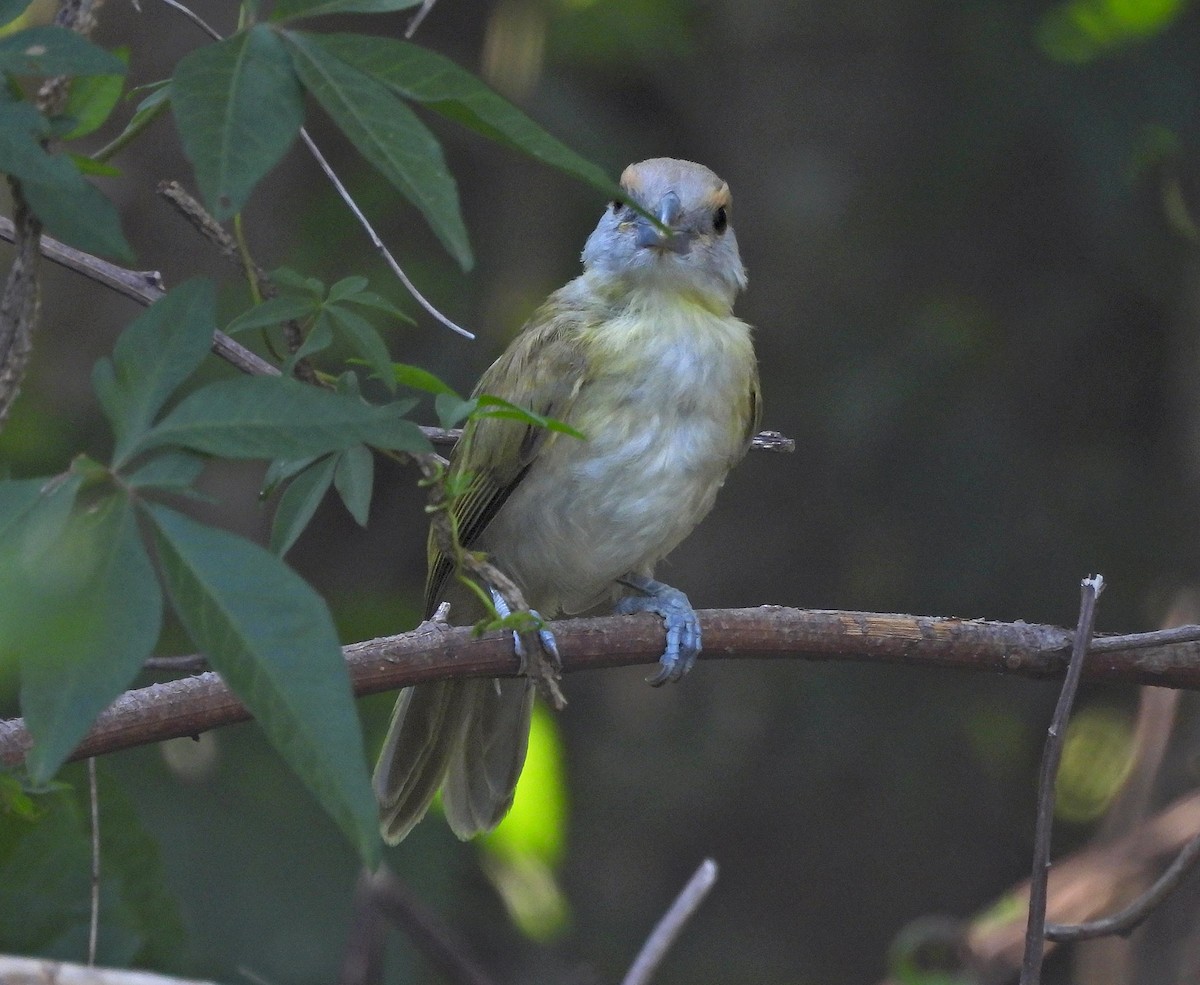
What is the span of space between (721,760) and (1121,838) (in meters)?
1.53

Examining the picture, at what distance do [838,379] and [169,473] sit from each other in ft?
11.8

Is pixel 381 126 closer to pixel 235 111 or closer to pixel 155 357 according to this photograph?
pixel 235 111

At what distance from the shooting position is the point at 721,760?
16.2 feet

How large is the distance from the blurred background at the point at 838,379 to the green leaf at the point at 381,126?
8.65 feet

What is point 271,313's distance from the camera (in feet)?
5.54

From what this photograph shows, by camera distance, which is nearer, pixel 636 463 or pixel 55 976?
pixel 55 976

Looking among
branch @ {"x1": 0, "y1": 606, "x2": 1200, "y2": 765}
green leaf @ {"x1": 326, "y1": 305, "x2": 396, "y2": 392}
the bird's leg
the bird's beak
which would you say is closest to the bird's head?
the bird's beak

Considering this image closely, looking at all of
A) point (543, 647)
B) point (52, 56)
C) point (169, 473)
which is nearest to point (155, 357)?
point (169, 473)

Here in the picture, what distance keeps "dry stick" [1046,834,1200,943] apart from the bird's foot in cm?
72

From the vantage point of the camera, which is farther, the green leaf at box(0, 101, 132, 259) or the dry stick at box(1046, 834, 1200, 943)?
the dry stick at box(1046, 834, 1200, 943)

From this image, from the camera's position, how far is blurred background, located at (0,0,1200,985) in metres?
4.31

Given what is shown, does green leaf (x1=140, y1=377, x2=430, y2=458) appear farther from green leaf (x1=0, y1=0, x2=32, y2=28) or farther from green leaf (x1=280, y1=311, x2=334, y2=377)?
green leaf (x1=0, y1=0, x2=32, y2=28)

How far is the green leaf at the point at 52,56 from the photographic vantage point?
138 centimetres

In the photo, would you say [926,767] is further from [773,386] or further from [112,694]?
[112,694]
